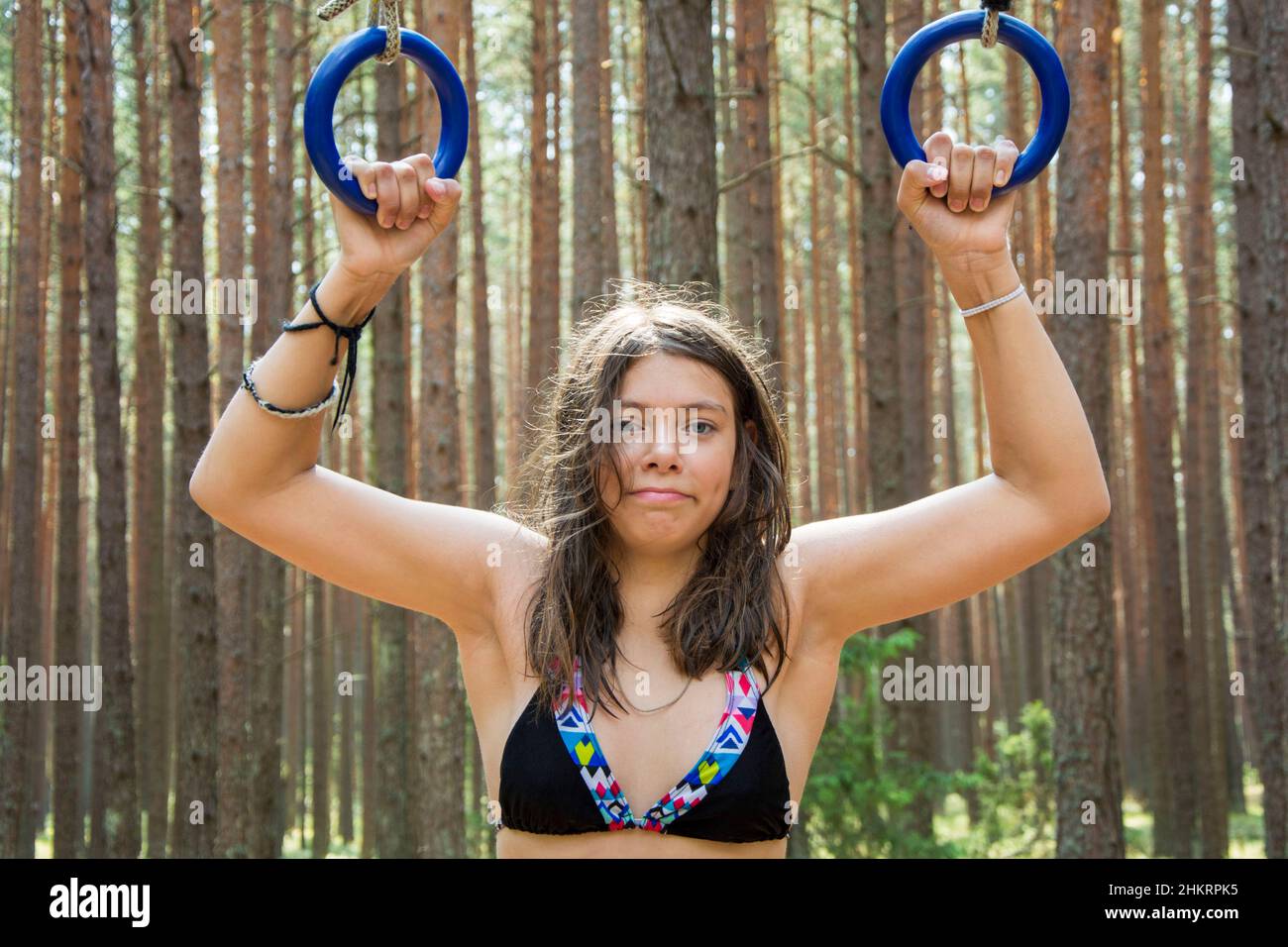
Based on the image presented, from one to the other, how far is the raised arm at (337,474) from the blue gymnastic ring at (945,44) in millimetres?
832

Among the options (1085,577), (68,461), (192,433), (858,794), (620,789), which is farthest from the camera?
(68,461)

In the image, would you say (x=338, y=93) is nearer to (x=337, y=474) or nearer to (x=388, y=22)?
(x=388, y=22)

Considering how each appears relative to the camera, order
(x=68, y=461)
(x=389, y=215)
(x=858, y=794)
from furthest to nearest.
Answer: (x=68, y=461)
(x=858, y=794)
(x=389, y=215)

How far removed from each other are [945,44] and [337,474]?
4.64ft

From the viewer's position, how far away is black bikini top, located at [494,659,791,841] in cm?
213

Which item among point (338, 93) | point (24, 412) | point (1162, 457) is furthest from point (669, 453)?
point (1162, 457)

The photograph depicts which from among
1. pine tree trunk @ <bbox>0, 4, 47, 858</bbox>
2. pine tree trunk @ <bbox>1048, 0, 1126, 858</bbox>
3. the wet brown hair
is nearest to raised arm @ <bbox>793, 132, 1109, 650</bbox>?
the wet brown hair

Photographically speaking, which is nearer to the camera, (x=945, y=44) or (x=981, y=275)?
(x=981, y=275)

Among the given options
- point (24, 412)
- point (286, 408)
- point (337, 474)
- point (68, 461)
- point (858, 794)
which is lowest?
point (858, 794)

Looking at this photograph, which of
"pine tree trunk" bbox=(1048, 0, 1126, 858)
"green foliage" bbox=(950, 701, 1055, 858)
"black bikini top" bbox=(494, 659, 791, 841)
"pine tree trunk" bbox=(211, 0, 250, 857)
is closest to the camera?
"black bikini top" bbox=(494, 659, 791, 841)

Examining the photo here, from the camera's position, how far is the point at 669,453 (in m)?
2.29

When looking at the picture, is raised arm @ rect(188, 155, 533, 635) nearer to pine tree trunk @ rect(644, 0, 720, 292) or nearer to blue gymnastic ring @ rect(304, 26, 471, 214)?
blue gymnastic ring @ rect(304, 26, 471, 214)

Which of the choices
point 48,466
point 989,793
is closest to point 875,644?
point 989,793
